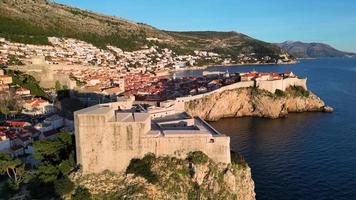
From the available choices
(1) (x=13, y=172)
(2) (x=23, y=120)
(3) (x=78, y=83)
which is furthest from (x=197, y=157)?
(3) (x=78, y=83)

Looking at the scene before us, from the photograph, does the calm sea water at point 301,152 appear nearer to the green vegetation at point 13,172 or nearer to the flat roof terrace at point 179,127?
the flat roof terrace at point 179,127

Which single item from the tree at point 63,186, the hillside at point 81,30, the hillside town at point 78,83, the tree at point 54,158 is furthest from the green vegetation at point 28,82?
the hillside at point 81,30

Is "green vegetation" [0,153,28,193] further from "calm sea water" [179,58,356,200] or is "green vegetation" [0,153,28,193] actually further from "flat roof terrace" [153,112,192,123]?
"calm sea water" [179,58,356,200]

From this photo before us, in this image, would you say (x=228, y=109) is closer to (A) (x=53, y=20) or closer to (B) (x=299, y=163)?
(B) (x=299, y=163)

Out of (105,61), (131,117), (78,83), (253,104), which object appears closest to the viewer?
(131,117)

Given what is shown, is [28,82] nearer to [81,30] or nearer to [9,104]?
[9,104]

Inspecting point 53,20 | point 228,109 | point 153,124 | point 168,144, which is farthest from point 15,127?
point 53,20
